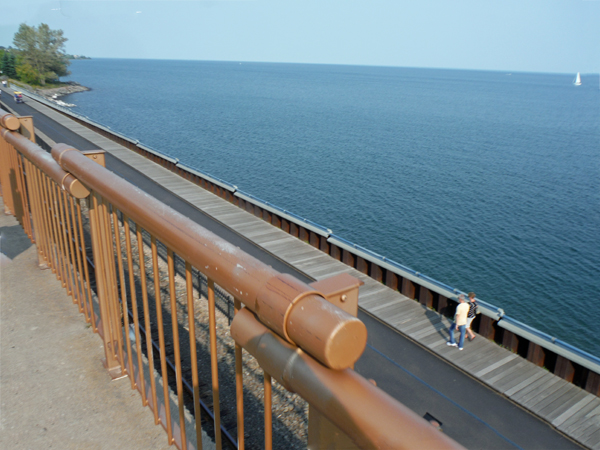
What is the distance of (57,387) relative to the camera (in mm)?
3094

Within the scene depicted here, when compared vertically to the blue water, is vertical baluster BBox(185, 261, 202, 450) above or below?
above

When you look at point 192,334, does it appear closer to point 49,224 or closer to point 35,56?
point 49,224

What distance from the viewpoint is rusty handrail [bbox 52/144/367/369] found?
3.53ft

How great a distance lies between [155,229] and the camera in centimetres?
198

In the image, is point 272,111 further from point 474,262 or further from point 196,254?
point 196,254

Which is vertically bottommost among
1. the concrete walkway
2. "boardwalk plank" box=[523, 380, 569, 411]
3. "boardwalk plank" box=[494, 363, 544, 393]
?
"boardwalk plank" box=[523, 380, 569, 411]

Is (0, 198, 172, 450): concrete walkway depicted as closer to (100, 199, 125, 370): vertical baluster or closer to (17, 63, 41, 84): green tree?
(100, 199, 125, 370): vertical baluster

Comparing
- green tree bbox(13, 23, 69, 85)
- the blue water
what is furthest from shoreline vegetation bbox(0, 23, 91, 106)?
the blue water

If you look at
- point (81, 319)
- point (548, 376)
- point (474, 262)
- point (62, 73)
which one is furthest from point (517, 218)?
point (62, 73)

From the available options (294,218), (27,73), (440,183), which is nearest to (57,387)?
(294,218)

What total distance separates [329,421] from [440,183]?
51659 mm

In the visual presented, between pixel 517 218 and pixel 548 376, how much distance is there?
29.7m

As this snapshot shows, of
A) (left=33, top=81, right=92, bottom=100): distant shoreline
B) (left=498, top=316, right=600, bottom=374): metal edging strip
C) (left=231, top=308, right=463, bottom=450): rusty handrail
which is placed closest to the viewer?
(left=231, top=308, right=463, bottom=450): rusty handrail

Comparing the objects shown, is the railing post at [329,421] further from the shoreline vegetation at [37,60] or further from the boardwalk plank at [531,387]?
the shoreline vegetation at [37,60]
